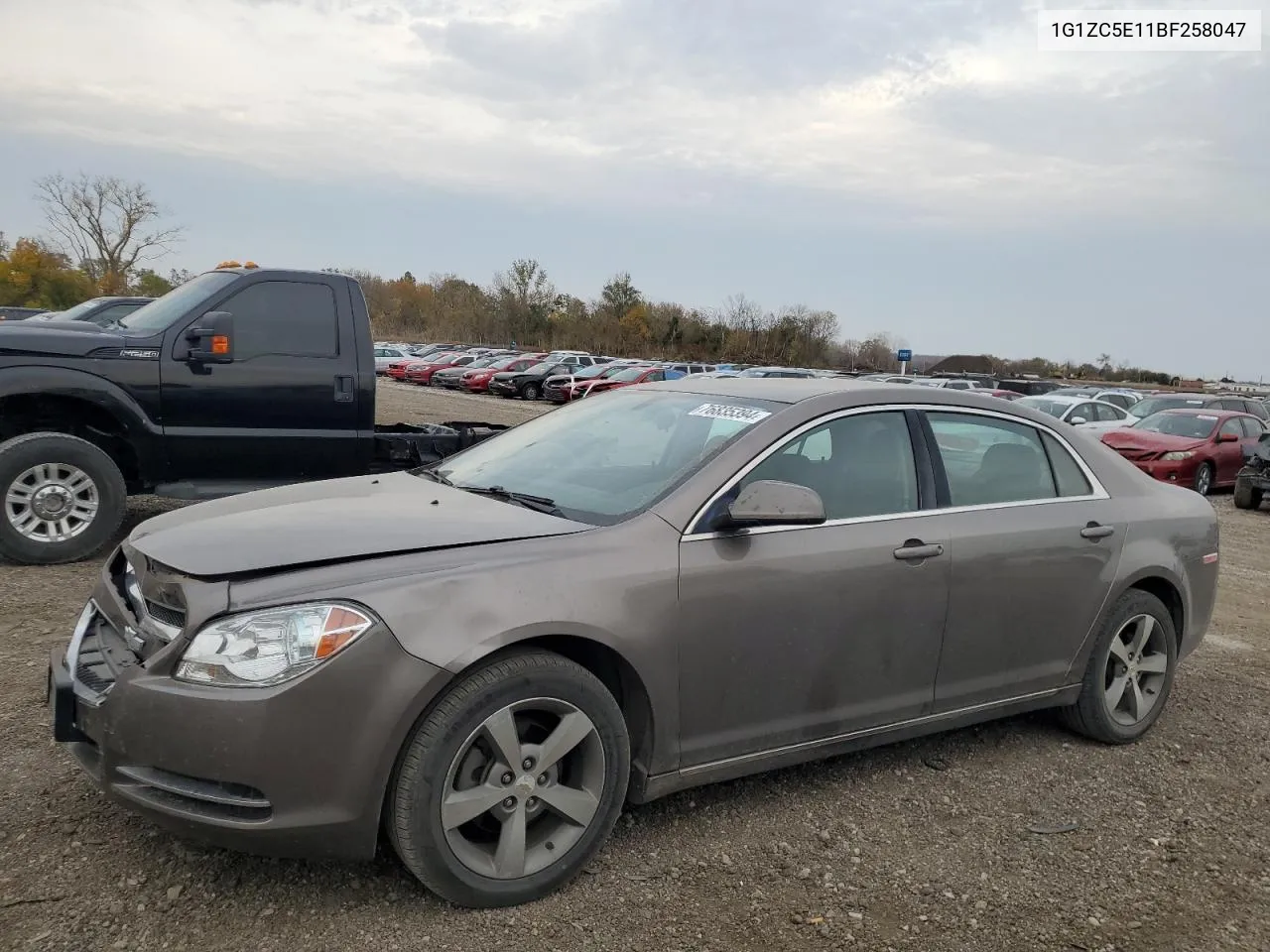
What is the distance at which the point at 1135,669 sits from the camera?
454 centimetres

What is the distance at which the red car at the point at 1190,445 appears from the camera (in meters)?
15.9

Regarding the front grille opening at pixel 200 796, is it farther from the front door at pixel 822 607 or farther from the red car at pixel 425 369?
the red car at pixel 425 369

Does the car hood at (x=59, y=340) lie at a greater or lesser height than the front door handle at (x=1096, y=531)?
greater

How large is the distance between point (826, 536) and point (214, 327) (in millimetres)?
4668

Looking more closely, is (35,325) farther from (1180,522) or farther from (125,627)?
(1180,522)

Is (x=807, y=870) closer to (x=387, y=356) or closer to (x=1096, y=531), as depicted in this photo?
(x=1096, y=531)

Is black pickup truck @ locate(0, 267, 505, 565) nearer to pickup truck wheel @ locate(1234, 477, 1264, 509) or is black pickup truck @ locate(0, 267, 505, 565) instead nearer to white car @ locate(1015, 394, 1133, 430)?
pickup truck wheel @ locate(1234, 477, 1264, 509)

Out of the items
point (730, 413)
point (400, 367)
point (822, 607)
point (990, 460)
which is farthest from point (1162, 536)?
point (400, 367)

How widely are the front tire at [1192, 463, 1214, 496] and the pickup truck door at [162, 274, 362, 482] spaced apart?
14.1m

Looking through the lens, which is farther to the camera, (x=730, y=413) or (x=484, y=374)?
(x=484, y=374)

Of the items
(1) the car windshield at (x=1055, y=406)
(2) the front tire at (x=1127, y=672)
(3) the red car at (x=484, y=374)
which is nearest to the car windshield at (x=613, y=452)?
(2) the front tire at (x=1127, y=672)

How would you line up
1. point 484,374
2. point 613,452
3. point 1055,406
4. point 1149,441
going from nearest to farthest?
point 613,452 → point 1149,441 → point 1055,406 → point 484,374

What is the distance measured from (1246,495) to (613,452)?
14.1 metres

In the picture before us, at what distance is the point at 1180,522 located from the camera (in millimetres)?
4664
